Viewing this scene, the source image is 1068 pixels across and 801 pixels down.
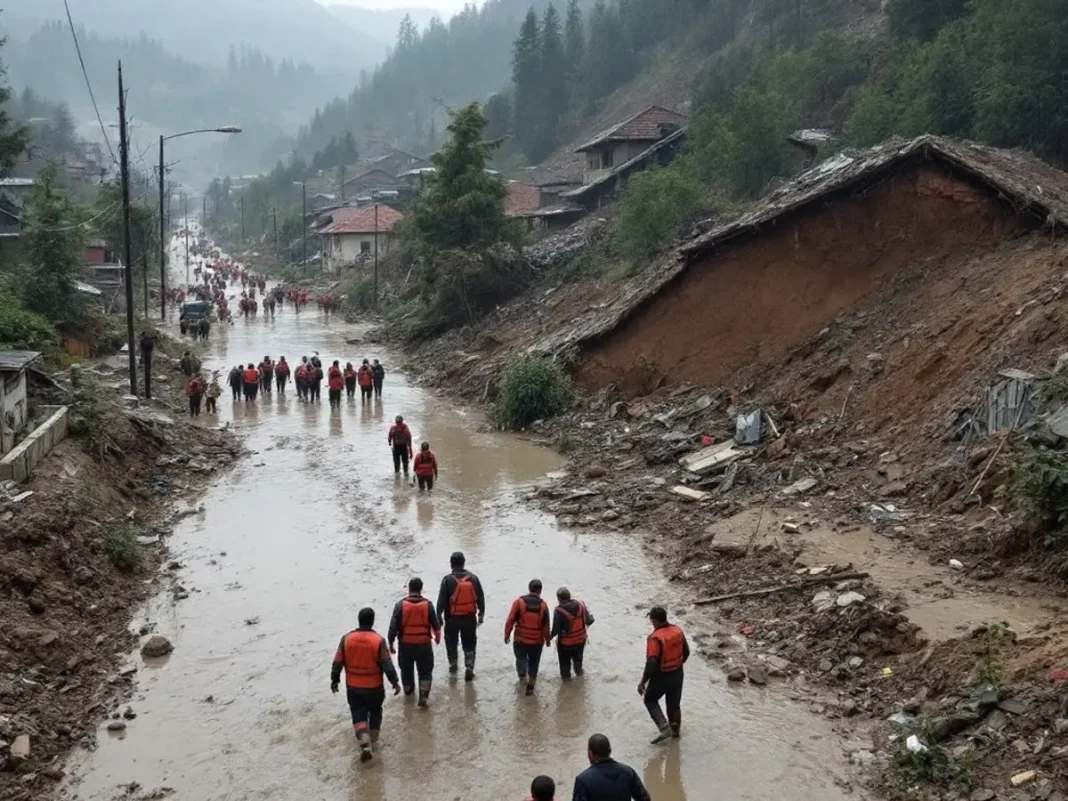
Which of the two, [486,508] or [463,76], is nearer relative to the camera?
[486,508]

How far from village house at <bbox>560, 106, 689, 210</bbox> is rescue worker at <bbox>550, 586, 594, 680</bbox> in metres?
38.7

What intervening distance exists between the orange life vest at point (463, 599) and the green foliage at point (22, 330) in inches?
584

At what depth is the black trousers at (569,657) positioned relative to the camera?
1046cm

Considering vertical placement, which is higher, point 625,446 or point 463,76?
point 463,76

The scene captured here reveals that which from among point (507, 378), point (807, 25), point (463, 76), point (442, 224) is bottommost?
point (507, 378)

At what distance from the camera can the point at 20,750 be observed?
29.0 ft

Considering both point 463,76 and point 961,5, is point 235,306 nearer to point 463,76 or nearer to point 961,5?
point 961,5

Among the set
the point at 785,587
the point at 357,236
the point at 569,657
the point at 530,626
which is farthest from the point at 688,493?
the point at 357,236

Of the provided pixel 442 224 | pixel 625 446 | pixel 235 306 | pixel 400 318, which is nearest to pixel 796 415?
pixel 625 446

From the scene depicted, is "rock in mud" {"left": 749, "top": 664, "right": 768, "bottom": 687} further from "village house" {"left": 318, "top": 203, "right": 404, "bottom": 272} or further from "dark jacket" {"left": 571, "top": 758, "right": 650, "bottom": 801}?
"village house" {"left": 318, "top": 203, "right": 404, "bottom": 272}

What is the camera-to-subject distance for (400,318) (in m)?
43.5

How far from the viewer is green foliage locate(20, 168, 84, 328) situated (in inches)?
1194

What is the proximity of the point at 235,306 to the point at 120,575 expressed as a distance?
4636 centimetres

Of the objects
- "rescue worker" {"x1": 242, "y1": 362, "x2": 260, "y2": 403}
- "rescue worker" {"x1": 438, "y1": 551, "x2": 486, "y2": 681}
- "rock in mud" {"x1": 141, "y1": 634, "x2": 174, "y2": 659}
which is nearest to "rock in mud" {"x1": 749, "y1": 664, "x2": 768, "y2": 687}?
"rescue worker" {"x1": 438, "y1": 551, "x2": 486, "y2": 681}
